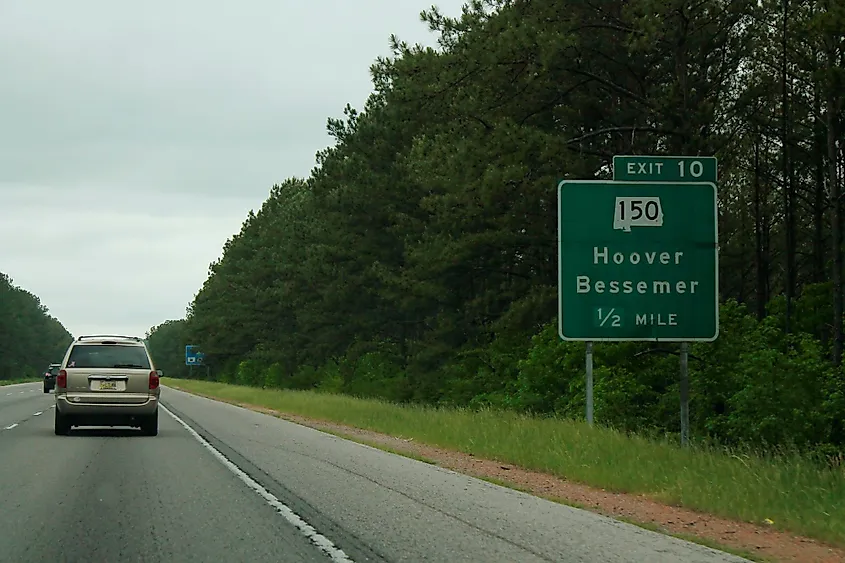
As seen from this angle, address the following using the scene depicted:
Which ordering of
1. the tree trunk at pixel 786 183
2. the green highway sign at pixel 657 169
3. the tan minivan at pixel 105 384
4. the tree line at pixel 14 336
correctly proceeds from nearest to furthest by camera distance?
the green highway sign at pixel 657 169 < the tan minivan at pixel 105 384 < the tree trunk at pixel 786 183 < the tree line at pixel 14 336

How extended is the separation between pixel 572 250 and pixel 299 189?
7479 centimetres

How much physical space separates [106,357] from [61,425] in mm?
2019

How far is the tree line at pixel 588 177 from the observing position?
28297 millimetres

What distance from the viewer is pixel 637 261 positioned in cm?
1981

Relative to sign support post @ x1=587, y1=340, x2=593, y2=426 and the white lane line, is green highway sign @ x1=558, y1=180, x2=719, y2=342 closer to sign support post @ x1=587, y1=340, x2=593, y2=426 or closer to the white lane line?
sign support post @ x1=587, y1=340, x2=593, y2=426

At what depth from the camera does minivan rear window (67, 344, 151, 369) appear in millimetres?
23391

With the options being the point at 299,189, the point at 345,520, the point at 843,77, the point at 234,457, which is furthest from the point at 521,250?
the point at 299,189

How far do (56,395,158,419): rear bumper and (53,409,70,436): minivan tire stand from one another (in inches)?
Answer: 9.6

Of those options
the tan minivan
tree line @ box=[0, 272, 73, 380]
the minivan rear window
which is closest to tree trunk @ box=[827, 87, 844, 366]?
the tan minivan

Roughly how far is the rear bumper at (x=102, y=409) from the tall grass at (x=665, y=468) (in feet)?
19.4

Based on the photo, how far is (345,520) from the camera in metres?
11.1

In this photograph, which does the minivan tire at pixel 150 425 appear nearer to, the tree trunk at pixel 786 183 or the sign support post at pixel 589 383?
the sign support post at pixel 589 383

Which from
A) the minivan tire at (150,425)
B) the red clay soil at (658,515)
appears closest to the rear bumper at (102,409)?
the minivan tire at (150,425)

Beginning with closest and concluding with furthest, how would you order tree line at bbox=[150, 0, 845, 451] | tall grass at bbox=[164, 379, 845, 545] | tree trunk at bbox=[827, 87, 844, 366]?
1. tall grass at bbox=[164, 379, 845, 545]
2. tree line at bbox=[150, 0, 845, 451]
3. tree trunk at bbox=[827, 87, 844, 366]
